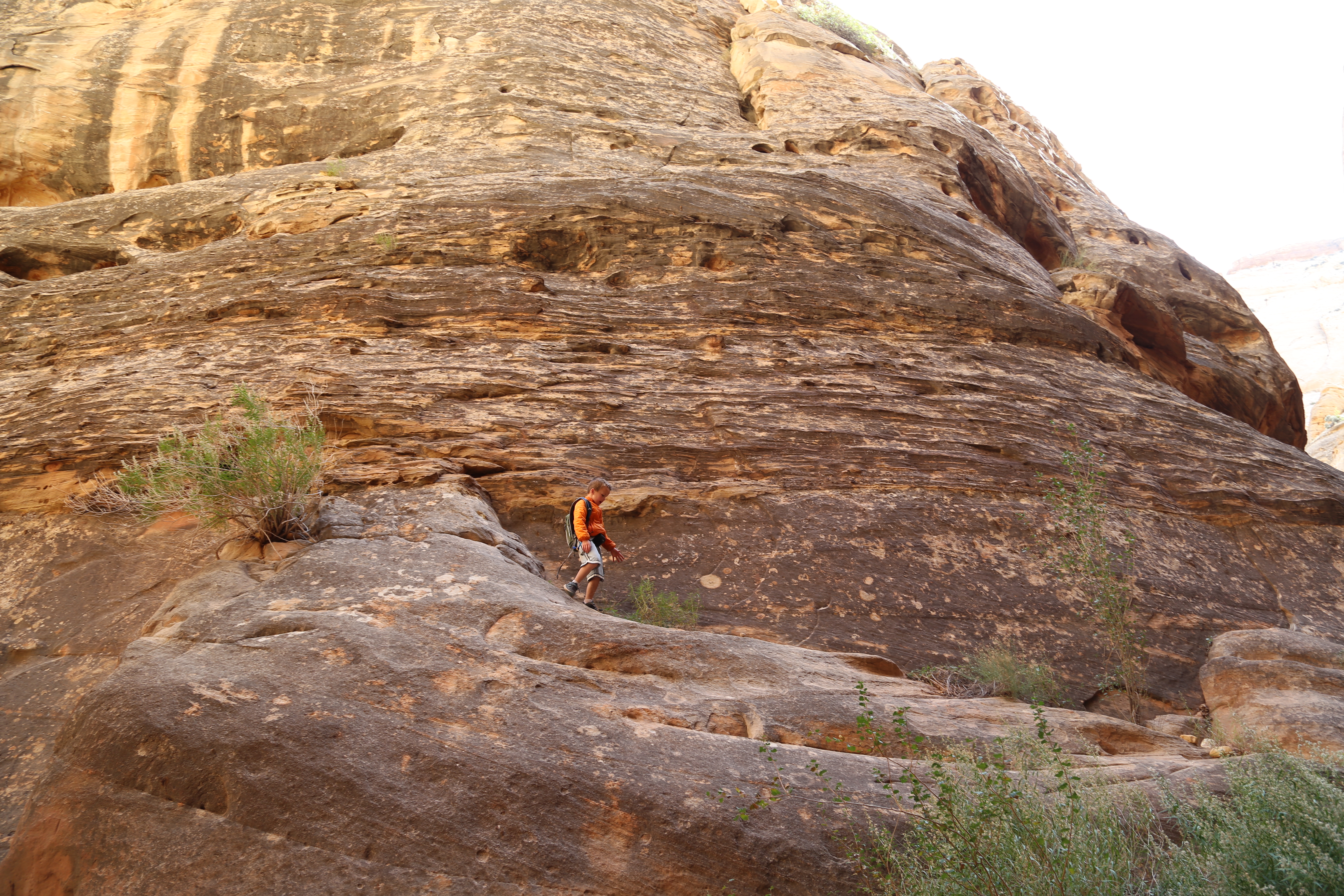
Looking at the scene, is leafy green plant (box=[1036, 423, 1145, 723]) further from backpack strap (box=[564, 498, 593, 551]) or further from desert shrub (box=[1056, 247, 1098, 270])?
desert shrub (box=[1056, 247, 1098, 270])

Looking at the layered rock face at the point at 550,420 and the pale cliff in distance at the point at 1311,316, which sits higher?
the layered rock face at the point at 550,420

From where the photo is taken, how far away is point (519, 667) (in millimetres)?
4430

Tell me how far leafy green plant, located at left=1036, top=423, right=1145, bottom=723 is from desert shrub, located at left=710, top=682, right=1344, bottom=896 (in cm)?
266

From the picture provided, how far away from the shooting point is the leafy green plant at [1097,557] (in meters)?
6.75

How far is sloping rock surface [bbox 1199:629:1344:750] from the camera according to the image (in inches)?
198

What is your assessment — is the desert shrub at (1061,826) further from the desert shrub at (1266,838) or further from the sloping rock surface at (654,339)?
the sloping rock surface at (654,339)

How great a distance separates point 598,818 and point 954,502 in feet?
19.8

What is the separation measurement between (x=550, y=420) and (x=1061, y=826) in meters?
6.19

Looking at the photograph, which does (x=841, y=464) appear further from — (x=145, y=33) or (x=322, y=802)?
(x=145, y=33)

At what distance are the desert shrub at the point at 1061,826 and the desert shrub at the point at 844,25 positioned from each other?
22783 millimetres

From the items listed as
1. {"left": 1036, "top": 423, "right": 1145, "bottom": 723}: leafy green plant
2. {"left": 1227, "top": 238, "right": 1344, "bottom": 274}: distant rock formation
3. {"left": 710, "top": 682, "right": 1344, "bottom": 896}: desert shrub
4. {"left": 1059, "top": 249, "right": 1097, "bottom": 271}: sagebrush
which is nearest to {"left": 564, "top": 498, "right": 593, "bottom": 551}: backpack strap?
{"left": 710, "top": 682, "right": 1344, "bottom": 896}: desert shrub

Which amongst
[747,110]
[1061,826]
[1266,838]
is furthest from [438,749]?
[747,110]

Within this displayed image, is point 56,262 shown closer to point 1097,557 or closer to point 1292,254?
point 1097,557

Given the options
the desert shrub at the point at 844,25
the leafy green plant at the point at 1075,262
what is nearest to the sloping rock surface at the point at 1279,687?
the leafy green plant at the point at 1075,262
